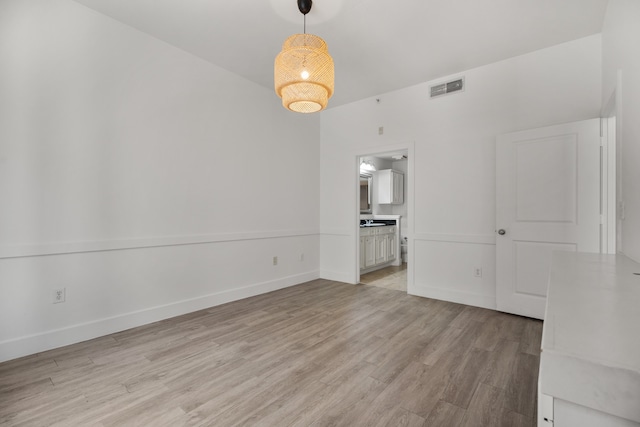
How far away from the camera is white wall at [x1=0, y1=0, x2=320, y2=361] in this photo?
2.26 meters

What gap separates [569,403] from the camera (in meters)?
0.43

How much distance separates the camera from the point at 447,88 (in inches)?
145

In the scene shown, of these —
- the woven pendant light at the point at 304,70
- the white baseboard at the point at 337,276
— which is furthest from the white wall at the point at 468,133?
the woven pendant light at the point at 304,70

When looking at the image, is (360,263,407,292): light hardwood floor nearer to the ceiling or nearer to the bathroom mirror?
the bathroom mirror

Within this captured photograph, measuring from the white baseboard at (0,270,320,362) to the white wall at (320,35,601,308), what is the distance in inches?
96.4

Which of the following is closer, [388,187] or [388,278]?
[388,278]

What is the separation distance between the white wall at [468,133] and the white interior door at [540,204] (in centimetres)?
17

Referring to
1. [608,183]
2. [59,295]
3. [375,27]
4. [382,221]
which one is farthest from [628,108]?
[382,221]

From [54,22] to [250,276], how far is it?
3.09 metres

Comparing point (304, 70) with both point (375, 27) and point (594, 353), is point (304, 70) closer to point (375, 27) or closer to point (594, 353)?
point (375, 27)

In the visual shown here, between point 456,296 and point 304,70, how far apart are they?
3.12 metres

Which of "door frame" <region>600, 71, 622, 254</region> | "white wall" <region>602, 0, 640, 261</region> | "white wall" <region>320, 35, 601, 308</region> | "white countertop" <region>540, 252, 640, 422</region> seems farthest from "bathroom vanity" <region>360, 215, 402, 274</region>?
"white countertop" <region>540, 252, 640, 422</region>

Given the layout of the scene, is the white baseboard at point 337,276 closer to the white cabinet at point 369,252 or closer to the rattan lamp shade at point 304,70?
the white cabinet at point 369,252

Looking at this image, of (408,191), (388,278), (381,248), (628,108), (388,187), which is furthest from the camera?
(388,187)
